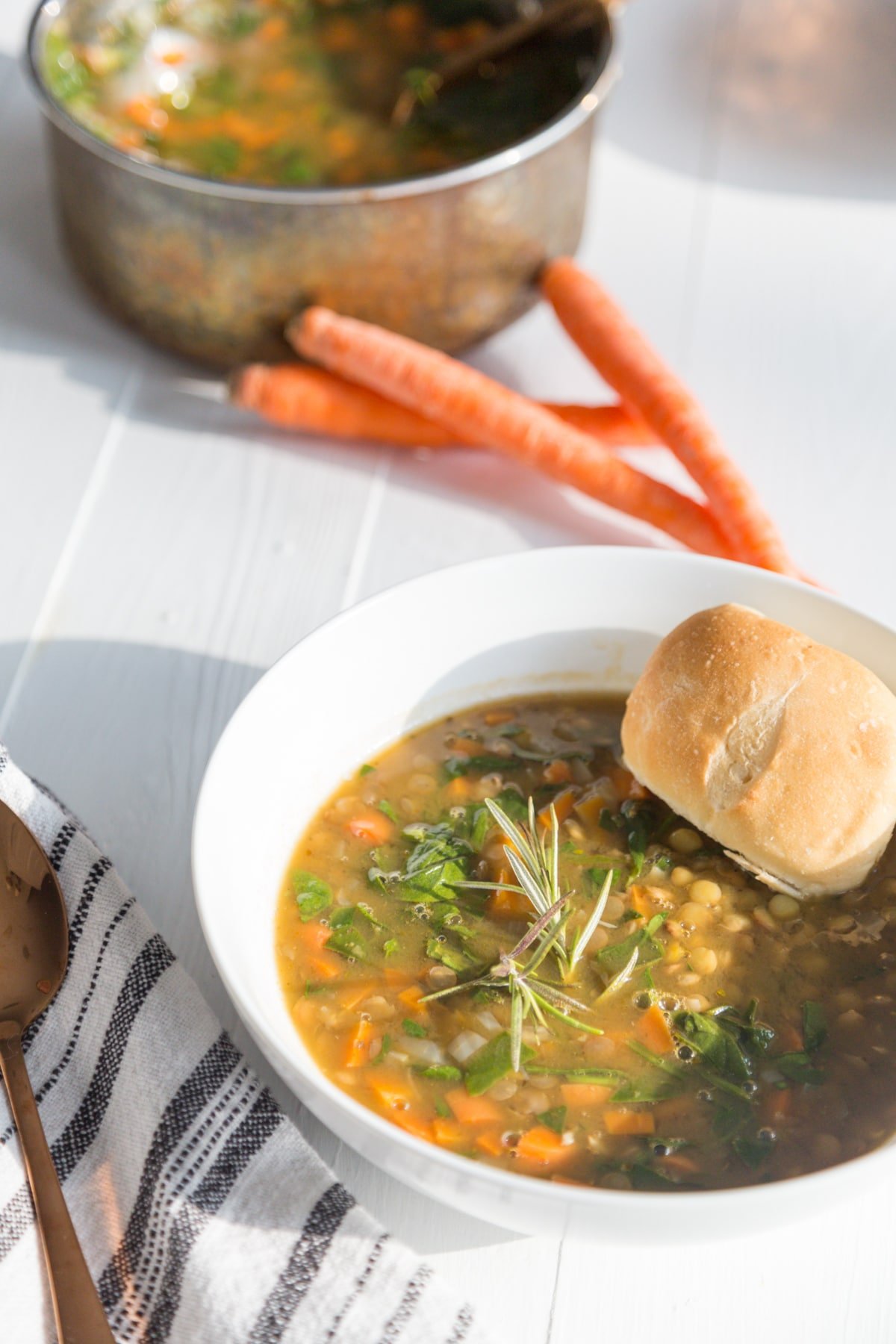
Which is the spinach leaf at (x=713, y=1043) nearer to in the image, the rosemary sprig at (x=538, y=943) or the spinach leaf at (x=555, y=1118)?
the rosemary sprig at (x=538, y=943)

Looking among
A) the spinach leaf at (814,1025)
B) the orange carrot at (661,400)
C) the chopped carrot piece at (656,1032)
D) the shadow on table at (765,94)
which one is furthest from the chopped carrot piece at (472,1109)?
the shadow on table at (765,94)

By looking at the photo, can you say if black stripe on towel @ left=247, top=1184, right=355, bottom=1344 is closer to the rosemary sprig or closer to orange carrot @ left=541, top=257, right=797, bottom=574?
the rosemary sprig

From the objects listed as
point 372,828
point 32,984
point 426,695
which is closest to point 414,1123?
point 372,828

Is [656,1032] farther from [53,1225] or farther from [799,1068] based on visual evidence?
[53,1225]

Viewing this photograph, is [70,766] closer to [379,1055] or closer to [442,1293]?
[379,1055]

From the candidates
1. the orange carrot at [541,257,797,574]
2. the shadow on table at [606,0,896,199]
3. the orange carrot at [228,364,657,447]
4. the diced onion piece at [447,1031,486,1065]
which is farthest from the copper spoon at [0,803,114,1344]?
the shadow on table at [606,0,896,199]

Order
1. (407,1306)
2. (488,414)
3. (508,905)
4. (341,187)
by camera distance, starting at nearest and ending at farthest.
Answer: (407,1306), (508,905), (341,187), (488,414)
